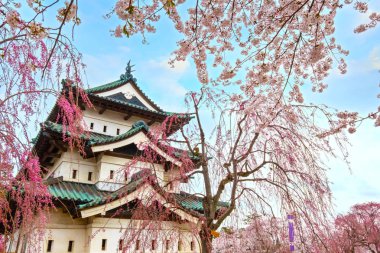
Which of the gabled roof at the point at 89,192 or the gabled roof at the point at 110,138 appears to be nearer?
the gabled roof at the point at 89,192

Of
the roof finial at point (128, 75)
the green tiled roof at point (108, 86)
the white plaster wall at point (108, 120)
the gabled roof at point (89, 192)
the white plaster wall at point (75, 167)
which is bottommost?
the gabled roof at point (89, 192)

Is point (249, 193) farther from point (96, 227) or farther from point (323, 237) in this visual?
point (96, 227)

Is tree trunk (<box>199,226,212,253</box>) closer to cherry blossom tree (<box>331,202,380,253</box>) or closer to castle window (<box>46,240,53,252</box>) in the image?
castle window (<box>46,240,53,252</box>)

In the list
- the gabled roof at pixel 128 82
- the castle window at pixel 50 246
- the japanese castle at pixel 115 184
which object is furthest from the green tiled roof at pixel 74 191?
the gabled roof at pixel 128 82

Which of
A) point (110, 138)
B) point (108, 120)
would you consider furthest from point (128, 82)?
point (110, 138)

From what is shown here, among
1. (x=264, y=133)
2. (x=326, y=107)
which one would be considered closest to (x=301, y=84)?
(x=326, y=107)

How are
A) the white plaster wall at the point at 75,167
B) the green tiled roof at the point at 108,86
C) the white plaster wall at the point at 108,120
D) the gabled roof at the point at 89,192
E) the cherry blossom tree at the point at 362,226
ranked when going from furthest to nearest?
the cherry blossom tree at the point at 362,226 < the green tiled roof at the point at 108,86 < the white plaster wall at the point at 108,120 < the white plaster wall at the point at 75,167 < the gabled roof at the point at 89,192

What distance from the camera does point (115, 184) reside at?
9.42m

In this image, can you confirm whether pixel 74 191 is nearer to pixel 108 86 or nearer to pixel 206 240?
pixel 108 86

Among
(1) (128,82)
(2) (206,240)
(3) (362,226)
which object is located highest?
(1) (128,82)

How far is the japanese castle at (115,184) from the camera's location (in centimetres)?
639

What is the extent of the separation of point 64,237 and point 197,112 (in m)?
5.55

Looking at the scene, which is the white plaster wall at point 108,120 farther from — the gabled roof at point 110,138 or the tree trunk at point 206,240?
the tree trunk at point 206,240

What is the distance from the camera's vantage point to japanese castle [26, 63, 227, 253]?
639cm
